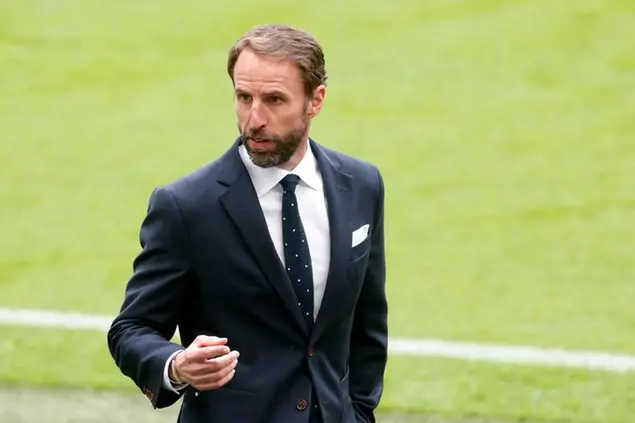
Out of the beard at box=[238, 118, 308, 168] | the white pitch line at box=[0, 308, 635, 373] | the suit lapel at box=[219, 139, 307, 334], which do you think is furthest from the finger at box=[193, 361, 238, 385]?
the white pitch line at box=[0, 308, 635, 373]

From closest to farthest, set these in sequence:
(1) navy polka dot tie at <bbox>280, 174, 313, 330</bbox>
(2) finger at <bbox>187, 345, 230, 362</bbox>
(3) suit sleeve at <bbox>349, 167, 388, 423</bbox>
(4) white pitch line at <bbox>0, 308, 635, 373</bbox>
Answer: (2) finger at <bbox>187, 345, 230, 362</bbox> → (1) navy polka dot tie at <bbox>280, 174, 313, 330</bbox> → (3) suit sleeve at <bbox>349, 167, 388, 423</bbox> → (4) white pitch line at <bbox>0, 308, 635, 373</bbox>

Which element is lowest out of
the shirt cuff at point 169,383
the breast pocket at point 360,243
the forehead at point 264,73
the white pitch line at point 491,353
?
the white pitch line at point 491,353

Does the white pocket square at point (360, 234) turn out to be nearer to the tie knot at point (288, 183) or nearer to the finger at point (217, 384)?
the tie knot at point (288, 183)

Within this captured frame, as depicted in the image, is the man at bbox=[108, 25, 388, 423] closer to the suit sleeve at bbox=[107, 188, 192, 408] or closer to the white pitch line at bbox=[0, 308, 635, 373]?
the suit sleeve at bbox=[107, 188, 192, 408]

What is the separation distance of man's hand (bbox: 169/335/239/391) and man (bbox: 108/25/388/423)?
171 millimetres

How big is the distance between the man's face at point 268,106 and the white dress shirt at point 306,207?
0.14 m

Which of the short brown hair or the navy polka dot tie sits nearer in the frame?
the short brown hair

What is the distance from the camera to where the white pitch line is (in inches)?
398

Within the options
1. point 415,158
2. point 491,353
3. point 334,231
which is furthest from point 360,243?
point 415,158

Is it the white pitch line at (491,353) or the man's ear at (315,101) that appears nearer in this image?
the man's ear at (315,101)

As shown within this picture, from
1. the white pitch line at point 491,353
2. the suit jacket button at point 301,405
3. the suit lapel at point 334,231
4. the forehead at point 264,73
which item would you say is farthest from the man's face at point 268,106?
the white pitch line at point 491,353

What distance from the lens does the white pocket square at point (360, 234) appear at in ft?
16.4

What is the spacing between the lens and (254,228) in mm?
4801

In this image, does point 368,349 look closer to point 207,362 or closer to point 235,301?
point 235,301
